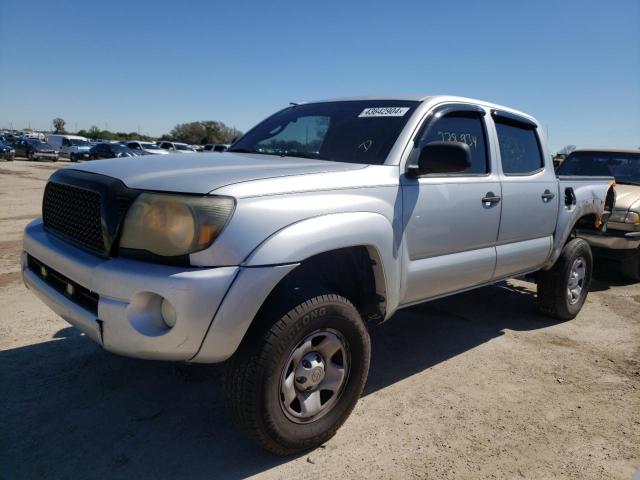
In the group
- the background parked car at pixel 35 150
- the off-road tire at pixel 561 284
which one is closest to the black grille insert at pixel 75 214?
the off-road tire at pixel 561 284

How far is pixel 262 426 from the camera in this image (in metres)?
2.23

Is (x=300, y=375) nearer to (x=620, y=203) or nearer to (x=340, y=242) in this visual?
(x=340, y=242)

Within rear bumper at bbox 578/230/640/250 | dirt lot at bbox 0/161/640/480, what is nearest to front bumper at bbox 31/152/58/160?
dirt lot at bbox 0/161/640/480

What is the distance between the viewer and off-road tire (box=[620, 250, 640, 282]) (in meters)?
6.59

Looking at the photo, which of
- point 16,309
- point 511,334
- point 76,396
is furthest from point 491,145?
point 16,309

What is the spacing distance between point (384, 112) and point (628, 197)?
495 cm

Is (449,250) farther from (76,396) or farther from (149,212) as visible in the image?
(76,396)

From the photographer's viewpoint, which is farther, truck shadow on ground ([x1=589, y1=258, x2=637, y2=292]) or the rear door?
truck shadow on ground ([x1=589, y1=258, x2=637, y2=292])

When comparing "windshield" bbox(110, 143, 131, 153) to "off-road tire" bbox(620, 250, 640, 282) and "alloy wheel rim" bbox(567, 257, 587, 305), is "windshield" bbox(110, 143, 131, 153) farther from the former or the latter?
"alloy wheel rim" bbox(567, 257, 587, 305)

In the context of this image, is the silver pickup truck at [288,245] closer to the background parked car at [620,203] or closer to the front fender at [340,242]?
the front fender at [340,242]

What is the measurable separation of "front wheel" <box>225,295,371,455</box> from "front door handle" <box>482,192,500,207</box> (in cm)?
144

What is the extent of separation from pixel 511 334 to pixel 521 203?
130cm

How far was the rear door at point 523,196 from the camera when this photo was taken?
3684 millimetres

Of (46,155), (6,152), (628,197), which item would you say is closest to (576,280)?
(628,197)
